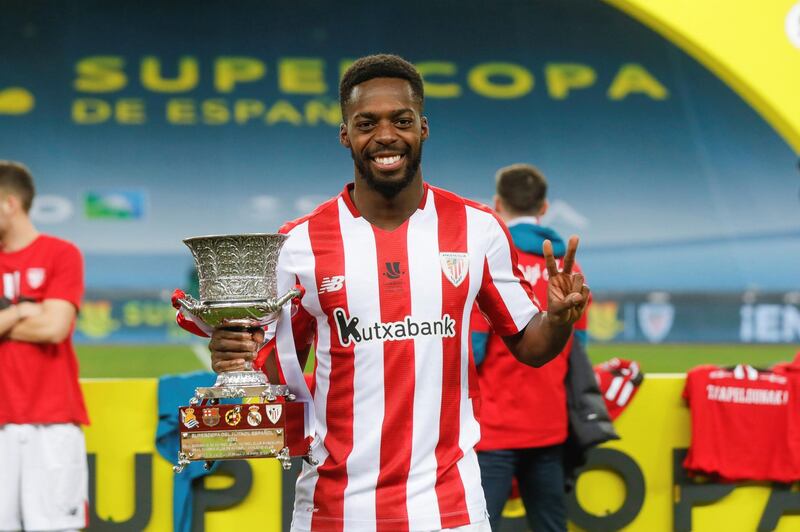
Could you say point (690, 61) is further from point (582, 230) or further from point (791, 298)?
point (791, 298)

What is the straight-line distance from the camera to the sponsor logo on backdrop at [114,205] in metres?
19.9

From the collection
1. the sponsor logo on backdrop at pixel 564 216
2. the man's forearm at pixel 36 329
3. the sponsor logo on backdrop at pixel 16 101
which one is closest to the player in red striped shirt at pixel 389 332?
the man's forearm at pixel 36 329

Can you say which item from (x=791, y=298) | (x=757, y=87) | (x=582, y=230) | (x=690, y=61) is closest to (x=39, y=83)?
(x=582, y=230)

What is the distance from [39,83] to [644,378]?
1733cm

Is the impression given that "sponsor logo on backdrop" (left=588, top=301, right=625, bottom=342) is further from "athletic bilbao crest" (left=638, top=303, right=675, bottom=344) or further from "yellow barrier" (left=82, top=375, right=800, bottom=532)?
"yellow barrier" (left=82, top=375, right=800, bottom=532)

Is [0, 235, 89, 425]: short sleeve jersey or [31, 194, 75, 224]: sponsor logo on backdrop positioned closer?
[0, 235, 89, 425]: short sleeve jersey

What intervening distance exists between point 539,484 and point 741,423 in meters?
1.13

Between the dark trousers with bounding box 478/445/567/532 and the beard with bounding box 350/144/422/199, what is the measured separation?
1.80 meters

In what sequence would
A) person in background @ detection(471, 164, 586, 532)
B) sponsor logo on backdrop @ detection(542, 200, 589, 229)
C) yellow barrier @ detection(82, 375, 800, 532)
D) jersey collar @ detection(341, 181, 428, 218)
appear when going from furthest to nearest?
sponsor logo on backdrop @ detection(542, 200, 589, 229) → yellow barrier @ detection(82, 375, 800, 532) → person in background @ detection(471, 164, 586, 532) → jersey collar @ detection(341, 181, 428, 218)

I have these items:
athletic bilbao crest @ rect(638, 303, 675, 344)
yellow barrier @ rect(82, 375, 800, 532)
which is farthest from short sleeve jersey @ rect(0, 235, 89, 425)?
athletic bilbao crest @ rect(638, 303, 675, 344)

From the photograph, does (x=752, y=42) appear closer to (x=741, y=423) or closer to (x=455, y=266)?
(x=741, y=423)

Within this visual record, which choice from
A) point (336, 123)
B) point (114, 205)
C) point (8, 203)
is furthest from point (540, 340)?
point (114, 205)

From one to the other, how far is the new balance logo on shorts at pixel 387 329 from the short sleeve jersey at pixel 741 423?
2533 mm

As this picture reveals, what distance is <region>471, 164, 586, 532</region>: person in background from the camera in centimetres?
404
